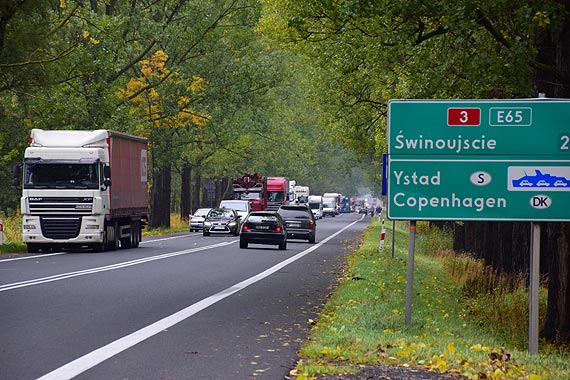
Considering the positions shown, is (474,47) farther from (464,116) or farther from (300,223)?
(300,223)

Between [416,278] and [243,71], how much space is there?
1153 inches

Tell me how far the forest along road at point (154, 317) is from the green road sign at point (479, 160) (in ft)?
8.05

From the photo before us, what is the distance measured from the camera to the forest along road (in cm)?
1036

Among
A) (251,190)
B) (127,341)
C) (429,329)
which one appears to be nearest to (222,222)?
(251,190)

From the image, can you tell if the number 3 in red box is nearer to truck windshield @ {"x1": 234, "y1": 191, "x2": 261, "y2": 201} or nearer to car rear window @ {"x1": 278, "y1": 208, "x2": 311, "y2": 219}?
car rear window @ {"x1": 278, "y1": 208, "x2": 311, "y2": 219}

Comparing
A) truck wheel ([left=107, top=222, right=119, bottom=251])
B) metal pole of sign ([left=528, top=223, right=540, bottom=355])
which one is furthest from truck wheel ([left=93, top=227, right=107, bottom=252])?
metal pole of sign ([left=528, top=223, right=540, bottom=355])

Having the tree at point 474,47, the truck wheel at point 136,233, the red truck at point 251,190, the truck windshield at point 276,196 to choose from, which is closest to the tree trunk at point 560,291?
the tree at point 474,47

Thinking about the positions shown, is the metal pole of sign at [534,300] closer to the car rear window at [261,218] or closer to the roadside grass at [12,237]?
the roadside grass at [12,237]

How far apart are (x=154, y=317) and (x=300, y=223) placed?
104 feet

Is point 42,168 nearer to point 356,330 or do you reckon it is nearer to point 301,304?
point 301,304

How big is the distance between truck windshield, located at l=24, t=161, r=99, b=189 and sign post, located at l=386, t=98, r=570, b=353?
19623 mm

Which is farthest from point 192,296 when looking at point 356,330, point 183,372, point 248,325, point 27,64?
point 27,64

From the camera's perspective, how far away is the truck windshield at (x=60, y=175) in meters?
32.3

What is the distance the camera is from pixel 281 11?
3466cm
